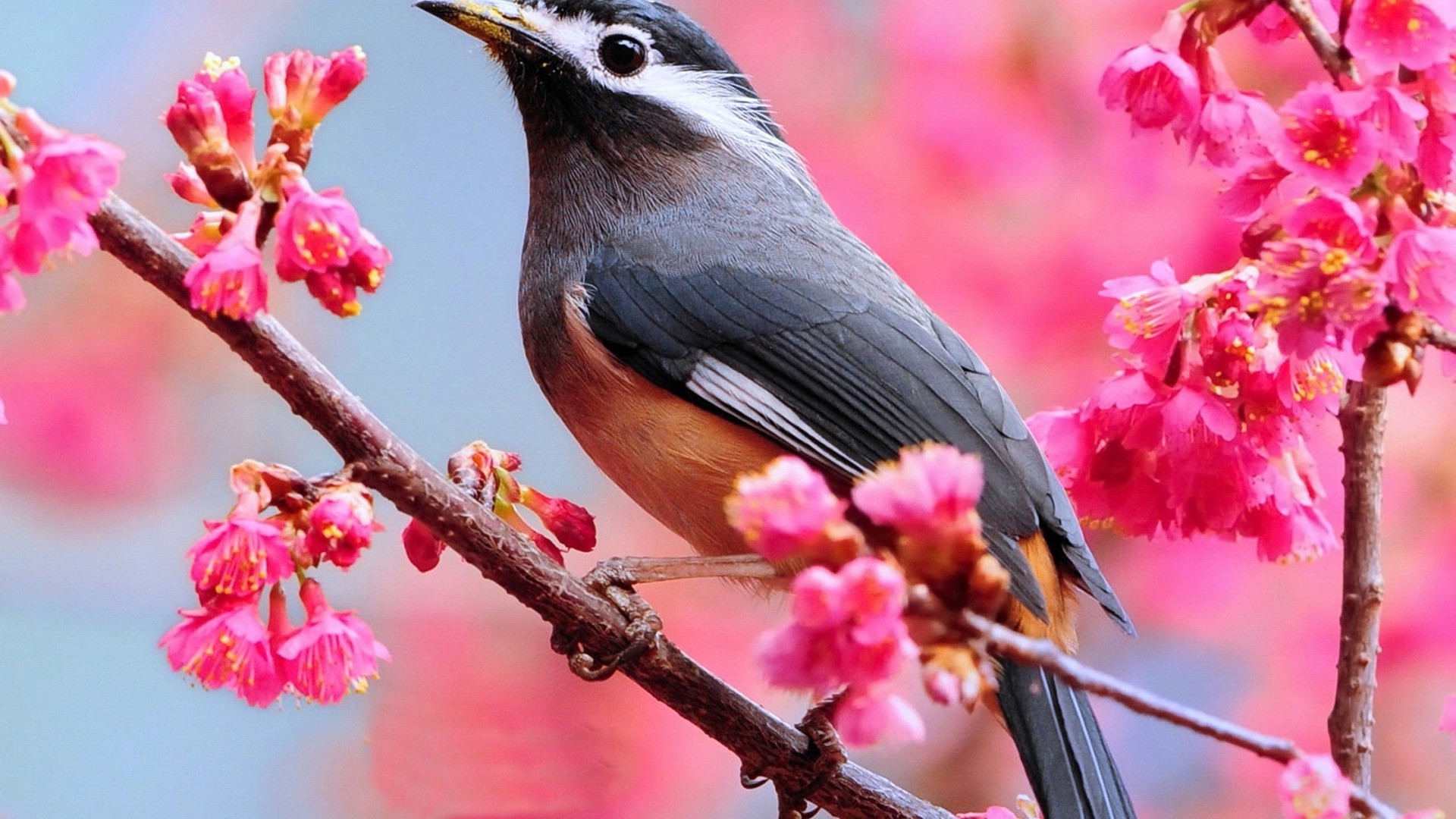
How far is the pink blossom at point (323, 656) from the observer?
1608mm

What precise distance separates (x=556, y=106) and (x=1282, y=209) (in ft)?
4.65

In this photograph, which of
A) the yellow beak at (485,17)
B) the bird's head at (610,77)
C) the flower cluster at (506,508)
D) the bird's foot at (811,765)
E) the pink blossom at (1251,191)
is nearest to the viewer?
the pink blossom at (1251,191)

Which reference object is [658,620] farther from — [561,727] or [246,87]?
[561,727]

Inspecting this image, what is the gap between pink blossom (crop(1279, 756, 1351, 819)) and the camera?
3.84 ft

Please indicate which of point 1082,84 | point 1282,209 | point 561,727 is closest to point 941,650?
point 1282,209

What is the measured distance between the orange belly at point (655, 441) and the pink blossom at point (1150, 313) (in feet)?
1.87

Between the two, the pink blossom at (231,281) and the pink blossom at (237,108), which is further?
the pink blossom at (237,108)

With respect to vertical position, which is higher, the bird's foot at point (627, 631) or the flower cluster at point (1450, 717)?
the flower cluster at point (1450, 717)

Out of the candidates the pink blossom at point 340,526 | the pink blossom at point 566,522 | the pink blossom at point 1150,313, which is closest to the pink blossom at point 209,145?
the pink blossom at point 340,526

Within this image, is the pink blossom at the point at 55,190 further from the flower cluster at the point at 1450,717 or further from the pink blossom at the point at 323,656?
the flower cluster at the point at 1450,717

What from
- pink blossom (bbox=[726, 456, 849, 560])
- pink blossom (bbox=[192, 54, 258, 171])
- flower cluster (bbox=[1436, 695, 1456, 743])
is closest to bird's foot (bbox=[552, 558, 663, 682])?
pink blossom (bbox=[192, 54, 258, 171])

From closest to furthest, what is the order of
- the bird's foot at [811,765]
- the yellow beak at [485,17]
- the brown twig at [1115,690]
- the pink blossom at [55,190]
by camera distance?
the brown twig at [1115,690] < the pink blossom at [55,190] < the bird's foot at [811,765] < the yellow beak at [485,17]

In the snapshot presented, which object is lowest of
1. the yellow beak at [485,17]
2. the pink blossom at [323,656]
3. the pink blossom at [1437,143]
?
the pink blossom at [323,656]

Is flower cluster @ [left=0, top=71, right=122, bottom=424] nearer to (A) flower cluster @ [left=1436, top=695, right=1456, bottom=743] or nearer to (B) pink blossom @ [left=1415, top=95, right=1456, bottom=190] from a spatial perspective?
(B) pink blossom @ [left=1415, top=95, right=1456, bottom=190]
